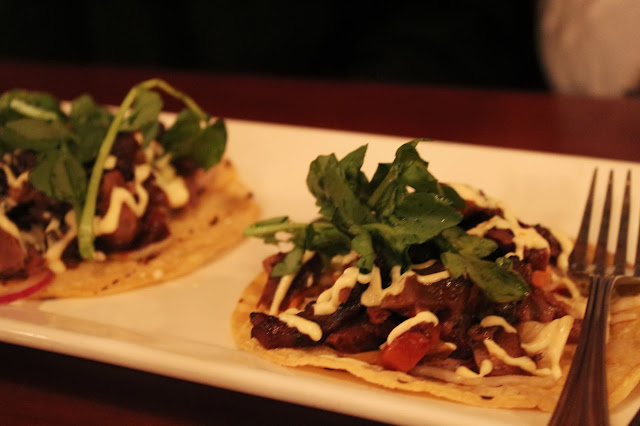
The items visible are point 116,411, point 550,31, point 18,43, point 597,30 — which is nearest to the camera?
point 116,411

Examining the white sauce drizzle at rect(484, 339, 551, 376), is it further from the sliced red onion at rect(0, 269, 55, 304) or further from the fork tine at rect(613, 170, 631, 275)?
the sliced red onion at rect(0, 269, 55, 304)

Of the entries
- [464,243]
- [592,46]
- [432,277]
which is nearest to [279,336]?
[432,277]

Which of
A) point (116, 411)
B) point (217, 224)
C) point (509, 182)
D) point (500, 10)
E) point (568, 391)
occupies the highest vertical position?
point (500, 10)

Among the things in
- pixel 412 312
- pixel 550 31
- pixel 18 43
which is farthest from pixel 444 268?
pixel 18 43

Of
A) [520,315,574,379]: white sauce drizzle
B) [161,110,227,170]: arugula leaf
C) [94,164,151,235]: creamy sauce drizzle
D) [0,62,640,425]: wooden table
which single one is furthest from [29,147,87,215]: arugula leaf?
[520,315,574,379]: white sauce drizzle

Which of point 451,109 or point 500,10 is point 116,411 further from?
point 500,10

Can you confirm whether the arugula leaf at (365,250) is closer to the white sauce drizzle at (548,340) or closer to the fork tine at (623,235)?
the white sauce drizzle at (548,340)

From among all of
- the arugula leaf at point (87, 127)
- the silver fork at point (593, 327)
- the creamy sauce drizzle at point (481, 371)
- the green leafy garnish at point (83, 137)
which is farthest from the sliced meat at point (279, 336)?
the arugula leaf at point (87, 127)
